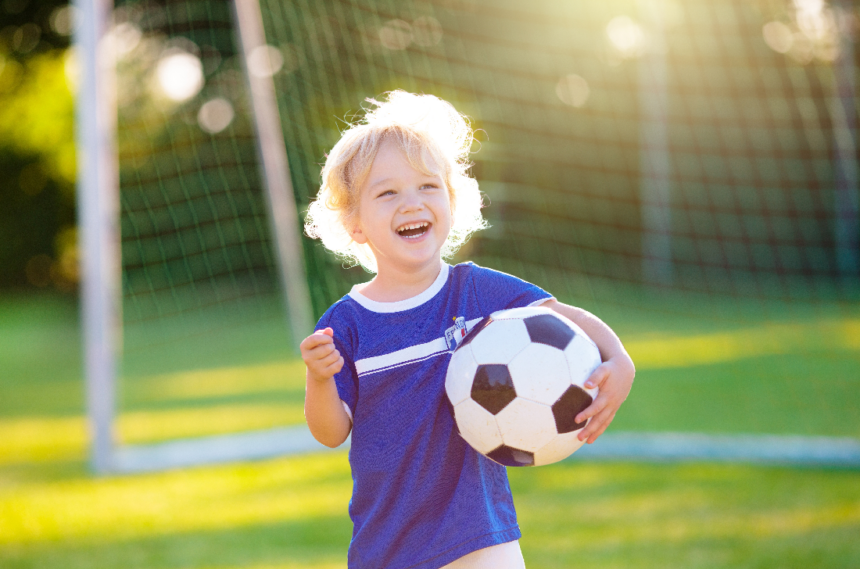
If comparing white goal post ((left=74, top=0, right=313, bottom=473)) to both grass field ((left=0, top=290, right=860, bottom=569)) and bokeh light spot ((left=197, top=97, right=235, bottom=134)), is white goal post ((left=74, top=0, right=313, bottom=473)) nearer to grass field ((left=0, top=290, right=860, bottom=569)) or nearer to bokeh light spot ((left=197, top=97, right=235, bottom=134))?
grass field ((left=0, top=290, right=860, bottom=569))

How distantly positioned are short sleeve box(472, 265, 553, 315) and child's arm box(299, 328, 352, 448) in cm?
35

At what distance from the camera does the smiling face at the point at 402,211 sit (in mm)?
1743

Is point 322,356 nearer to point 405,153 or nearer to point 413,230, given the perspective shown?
point 413,230

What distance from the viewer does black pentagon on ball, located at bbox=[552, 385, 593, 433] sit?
5.46 ft

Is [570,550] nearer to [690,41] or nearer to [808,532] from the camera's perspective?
[808,532]

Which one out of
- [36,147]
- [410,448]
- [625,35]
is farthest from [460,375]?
[36,147]

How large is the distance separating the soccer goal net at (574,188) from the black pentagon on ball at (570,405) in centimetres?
304

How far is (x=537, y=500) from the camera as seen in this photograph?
3912 mm

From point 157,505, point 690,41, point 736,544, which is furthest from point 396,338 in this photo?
point 690,41

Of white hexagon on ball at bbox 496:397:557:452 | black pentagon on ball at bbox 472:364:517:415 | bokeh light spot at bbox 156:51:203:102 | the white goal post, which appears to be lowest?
white hexagon on ball at bbox 496:397:557:452

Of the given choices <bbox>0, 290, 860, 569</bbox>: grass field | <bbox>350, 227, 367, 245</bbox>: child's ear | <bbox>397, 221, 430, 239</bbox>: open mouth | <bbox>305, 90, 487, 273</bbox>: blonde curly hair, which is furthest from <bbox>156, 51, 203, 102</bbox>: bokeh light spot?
<bbox>397, 221, 430, 239</bbox>: open mouth

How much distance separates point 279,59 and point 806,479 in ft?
16.8

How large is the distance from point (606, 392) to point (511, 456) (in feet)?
0.74

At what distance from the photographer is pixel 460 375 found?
1.67 m
